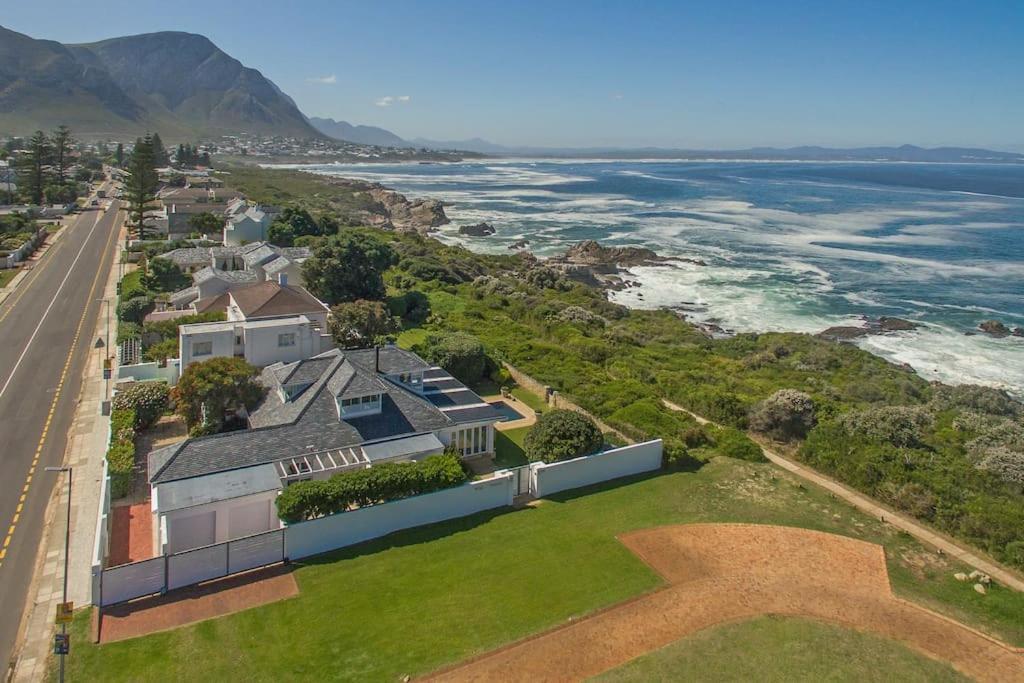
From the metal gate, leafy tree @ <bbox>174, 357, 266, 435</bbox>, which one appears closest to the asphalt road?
leafy tree @ <bbox>174, 357, 266, 435</bbox>

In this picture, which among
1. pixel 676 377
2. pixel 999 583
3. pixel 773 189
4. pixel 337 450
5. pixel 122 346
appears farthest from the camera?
pixel 773 189

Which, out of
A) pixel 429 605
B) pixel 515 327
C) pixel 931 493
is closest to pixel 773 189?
pixel 515 327

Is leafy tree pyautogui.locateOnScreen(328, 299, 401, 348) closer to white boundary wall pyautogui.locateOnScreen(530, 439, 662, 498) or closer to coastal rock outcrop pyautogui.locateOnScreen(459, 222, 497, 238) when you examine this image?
white boundary wall pyautogui.locateOnScreen(530, 439, 662, 498)

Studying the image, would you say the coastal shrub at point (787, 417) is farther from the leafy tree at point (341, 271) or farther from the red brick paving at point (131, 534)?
the leafy tree at point (341, 271)

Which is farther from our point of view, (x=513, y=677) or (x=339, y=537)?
(x=339, y=537)

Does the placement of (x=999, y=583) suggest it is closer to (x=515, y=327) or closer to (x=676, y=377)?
(x=676, y=377)

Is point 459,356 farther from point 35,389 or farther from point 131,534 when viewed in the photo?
point 35,389
